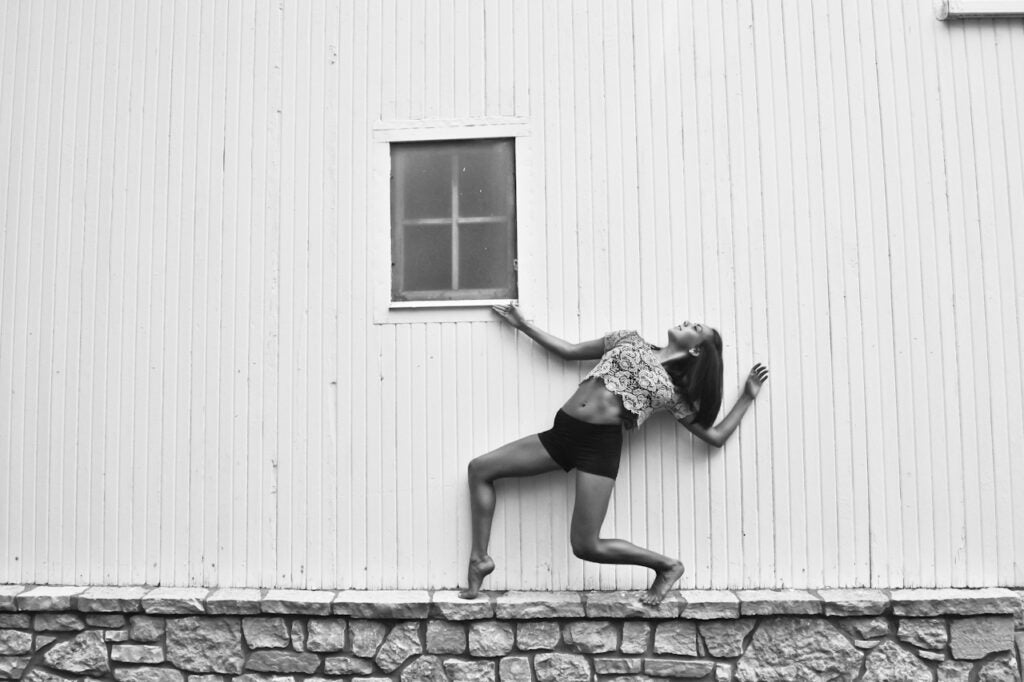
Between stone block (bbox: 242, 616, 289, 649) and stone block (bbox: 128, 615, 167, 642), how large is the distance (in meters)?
0.45

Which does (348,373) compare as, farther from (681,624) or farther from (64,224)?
(681,624)

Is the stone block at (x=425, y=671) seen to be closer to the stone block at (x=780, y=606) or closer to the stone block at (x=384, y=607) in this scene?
the stone block at (x=384, y=607)

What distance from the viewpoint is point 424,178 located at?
4.06 metres

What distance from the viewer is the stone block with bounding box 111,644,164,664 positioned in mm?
3811

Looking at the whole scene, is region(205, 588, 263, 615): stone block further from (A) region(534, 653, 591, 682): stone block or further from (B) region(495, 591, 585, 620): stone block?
(A) region(534, 653, 591, 682): stone block

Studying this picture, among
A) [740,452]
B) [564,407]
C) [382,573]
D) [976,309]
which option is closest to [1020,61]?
[976,309]

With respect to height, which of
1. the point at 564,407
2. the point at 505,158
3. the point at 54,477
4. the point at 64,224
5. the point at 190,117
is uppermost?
the point at 190,117

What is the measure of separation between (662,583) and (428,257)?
2.05 metres

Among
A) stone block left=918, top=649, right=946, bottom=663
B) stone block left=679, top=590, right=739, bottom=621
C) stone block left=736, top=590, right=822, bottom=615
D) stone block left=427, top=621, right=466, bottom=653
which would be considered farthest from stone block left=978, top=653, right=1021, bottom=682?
stone block left=427, top=621, right=466, bottom=653

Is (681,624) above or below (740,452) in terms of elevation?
below

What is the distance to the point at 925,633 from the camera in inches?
144

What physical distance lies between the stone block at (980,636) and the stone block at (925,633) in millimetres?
51

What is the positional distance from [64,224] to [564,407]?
2.94m

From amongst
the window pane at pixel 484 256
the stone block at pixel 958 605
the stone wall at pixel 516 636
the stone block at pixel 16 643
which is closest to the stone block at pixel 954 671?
the stone wall at pixel 516 636
